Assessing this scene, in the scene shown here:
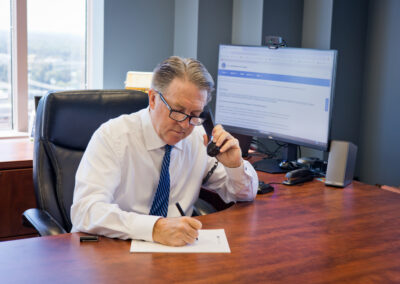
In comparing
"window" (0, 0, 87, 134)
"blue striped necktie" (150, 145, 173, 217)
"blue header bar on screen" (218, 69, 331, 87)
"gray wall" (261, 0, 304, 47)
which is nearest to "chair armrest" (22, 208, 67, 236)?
"blue striped necktie" (150, 145, 173, 217)

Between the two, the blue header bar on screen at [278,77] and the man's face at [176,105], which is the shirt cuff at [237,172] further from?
the blue header bar on screen at [278,77]

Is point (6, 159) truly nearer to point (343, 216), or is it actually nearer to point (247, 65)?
point (247, 65)

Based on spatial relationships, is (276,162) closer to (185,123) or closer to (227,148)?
(227,148)

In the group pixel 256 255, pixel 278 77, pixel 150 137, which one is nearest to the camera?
pixel 256 255

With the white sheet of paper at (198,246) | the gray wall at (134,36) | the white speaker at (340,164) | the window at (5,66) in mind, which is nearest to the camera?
the white sheet of paper at (198,246)

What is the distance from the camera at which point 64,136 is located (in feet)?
6.84

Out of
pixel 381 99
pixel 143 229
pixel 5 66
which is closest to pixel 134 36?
pixel 5 66

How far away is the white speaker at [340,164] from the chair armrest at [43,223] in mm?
1112

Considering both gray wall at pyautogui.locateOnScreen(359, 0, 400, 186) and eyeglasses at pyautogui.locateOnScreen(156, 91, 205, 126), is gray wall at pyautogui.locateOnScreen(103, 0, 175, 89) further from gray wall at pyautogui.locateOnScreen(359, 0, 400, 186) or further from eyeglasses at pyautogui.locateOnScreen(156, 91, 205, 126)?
eyeglasses at pyautogui.locateOnScreen(156, 91, 205, 126)

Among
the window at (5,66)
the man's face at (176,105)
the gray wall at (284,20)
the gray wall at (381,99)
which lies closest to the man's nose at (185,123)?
the man's face at (176,105)

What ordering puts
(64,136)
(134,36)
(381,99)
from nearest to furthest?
(64,136), (381,99), (134,36)

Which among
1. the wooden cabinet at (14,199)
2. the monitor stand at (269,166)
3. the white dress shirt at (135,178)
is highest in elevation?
the white dress shirt at (135,178)

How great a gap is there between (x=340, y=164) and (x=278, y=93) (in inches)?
17.9

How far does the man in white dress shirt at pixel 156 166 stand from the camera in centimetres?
158
